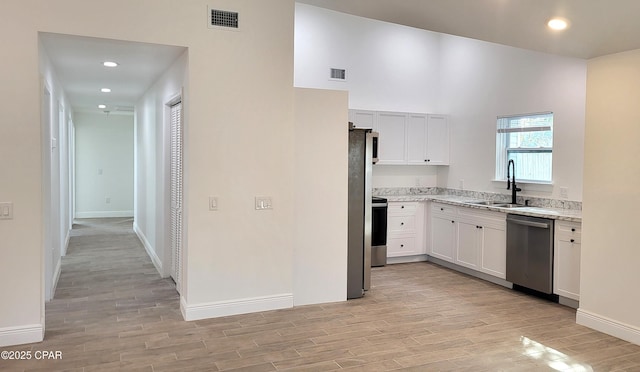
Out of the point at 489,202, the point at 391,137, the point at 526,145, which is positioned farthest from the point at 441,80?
the point at 489,202

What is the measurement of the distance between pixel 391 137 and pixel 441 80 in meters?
1.40

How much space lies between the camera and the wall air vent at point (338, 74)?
6.81 meters

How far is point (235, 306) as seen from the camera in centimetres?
438

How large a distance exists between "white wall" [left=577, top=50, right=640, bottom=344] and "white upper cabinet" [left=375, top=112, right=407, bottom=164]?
118 inches

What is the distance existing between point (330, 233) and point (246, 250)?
90 centimetres

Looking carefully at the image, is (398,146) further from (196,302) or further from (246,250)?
(196,302)

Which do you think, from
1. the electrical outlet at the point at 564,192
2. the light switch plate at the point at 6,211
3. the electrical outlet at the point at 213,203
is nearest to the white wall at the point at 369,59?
the electrical outlet at the point at 564,192

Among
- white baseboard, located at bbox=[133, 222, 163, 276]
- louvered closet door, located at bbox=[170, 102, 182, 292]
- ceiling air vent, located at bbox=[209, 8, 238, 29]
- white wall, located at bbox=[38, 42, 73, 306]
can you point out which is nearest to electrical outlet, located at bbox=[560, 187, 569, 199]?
ceiling air vent, located at bbox=[209, 8, 238, 29]

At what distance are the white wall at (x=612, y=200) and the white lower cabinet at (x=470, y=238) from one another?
1307 mm

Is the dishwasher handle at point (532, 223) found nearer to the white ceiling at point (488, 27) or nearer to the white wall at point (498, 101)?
the white wall at point (498, 101)

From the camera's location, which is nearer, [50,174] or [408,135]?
[50,174]

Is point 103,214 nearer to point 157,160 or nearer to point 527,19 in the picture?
point 157,160

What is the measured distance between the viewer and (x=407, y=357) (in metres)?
3.52

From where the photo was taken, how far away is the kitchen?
5809mm
